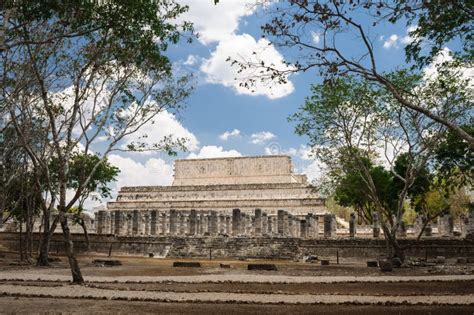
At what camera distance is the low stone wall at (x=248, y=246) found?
2788cm

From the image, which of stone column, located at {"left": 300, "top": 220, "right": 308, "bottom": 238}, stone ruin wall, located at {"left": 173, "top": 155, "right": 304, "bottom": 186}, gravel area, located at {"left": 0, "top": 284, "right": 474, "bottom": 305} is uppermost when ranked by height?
stone ruin wall, located at {"left": 173, "top": 155, "right": 304, "bottom": 186}

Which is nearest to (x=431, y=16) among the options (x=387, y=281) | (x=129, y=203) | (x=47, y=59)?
(x=387, y=281)

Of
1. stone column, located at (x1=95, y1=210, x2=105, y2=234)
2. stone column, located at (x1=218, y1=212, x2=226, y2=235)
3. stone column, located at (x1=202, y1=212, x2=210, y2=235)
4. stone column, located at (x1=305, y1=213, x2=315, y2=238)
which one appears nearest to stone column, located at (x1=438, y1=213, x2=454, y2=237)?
stone column, located at (x1=305, y1=213, x2=315, y2=238)

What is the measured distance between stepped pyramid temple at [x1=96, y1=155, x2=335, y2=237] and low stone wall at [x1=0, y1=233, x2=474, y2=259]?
6380 millimetres

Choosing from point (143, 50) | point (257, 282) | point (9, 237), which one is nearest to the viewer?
point (143, 50)

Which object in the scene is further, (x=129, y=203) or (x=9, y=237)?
(x=129, y=203)

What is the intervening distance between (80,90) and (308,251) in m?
17.8

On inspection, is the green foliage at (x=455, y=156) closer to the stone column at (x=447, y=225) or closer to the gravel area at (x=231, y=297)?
the gravel area at (x=231, y=297)

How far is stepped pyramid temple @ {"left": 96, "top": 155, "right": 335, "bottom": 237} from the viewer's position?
42.8m

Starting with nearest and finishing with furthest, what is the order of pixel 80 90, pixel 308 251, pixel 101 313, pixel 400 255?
pixel 101 313 < pixel 80 90 < pixel 400 255 < pixel 308 251

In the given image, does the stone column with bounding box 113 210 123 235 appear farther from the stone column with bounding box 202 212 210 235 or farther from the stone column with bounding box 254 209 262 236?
the stone column with bounding box 254 209 262 236

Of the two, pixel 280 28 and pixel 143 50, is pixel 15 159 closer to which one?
pixel 143 50

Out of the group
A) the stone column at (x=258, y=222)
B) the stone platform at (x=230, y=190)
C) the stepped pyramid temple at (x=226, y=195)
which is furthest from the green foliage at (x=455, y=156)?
the stone platform at (x=230, y=190)

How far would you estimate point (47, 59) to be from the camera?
671 inches
